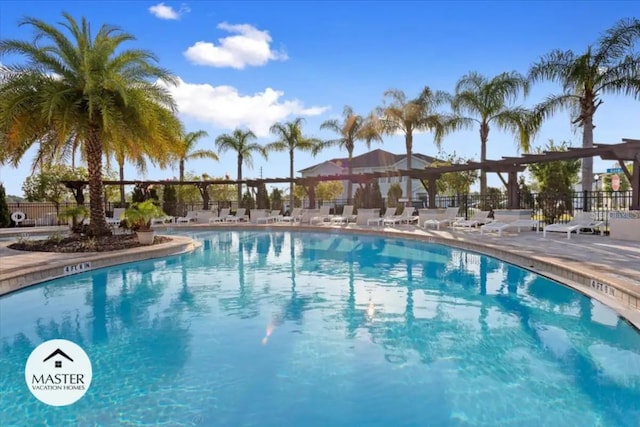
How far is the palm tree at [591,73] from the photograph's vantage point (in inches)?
607

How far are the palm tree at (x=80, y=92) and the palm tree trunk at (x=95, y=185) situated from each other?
3 cm

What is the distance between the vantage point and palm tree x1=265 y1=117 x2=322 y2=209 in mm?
29250

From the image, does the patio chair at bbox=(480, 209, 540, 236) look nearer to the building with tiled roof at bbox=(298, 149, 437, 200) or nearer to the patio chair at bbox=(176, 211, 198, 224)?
the patio chair at bbox=(176, 211, 198, 224)

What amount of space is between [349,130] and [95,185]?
18263 mm

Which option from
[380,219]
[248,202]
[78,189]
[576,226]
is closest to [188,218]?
[248,202]

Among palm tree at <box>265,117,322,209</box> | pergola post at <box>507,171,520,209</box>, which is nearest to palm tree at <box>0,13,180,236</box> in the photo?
pergola post at <box>507,171,520,209</box>

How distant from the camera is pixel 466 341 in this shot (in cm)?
531

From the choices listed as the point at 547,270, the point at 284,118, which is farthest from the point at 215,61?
the point at 547,270

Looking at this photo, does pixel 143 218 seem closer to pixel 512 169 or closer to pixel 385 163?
pixel 512 169

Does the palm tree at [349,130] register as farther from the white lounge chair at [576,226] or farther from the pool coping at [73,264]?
the pool coping at [73,264]

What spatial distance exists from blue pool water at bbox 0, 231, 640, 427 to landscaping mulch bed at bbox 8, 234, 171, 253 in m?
2.63

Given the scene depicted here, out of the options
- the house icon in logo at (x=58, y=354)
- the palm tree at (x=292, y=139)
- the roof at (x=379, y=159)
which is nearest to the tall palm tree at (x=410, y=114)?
the palm tree at (x=292, y=139)

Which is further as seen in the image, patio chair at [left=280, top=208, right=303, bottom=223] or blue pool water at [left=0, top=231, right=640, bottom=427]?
patio chair at [left=280, top=208, right=303, bottom=223]

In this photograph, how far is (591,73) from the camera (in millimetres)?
15828
